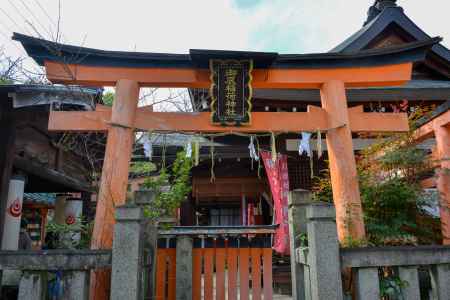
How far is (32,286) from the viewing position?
12.1 feet

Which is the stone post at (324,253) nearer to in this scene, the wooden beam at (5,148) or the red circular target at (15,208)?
the wooden beam at (5,148)

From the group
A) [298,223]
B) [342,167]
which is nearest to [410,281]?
[298,223]

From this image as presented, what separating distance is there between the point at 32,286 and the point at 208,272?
2.95m

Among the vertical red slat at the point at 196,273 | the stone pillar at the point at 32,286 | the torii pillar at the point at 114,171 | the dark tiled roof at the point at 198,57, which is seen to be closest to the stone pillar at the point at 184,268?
the vertical red slat at the point at 196,273

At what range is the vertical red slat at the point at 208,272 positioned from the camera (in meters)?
5.87

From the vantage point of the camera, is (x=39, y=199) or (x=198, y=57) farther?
(x=39, y=199)

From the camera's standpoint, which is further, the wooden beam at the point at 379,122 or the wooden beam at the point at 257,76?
the wooden beam at the point at 379,122

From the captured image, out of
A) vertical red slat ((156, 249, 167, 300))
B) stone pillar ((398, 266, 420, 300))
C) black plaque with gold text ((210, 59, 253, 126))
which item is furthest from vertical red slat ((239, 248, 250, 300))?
stone pillar ((398, 266, 420, 300))

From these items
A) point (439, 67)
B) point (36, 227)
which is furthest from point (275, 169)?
point (36, 227)

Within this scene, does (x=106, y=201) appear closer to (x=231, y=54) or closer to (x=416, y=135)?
(x=231, y=54)

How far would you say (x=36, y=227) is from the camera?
18516mm

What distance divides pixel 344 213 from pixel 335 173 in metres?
0.71

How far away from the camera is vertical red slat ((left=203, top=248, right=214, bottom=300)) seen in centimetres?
587

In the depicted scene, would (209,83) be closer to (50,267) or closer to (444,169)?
(50,267)
